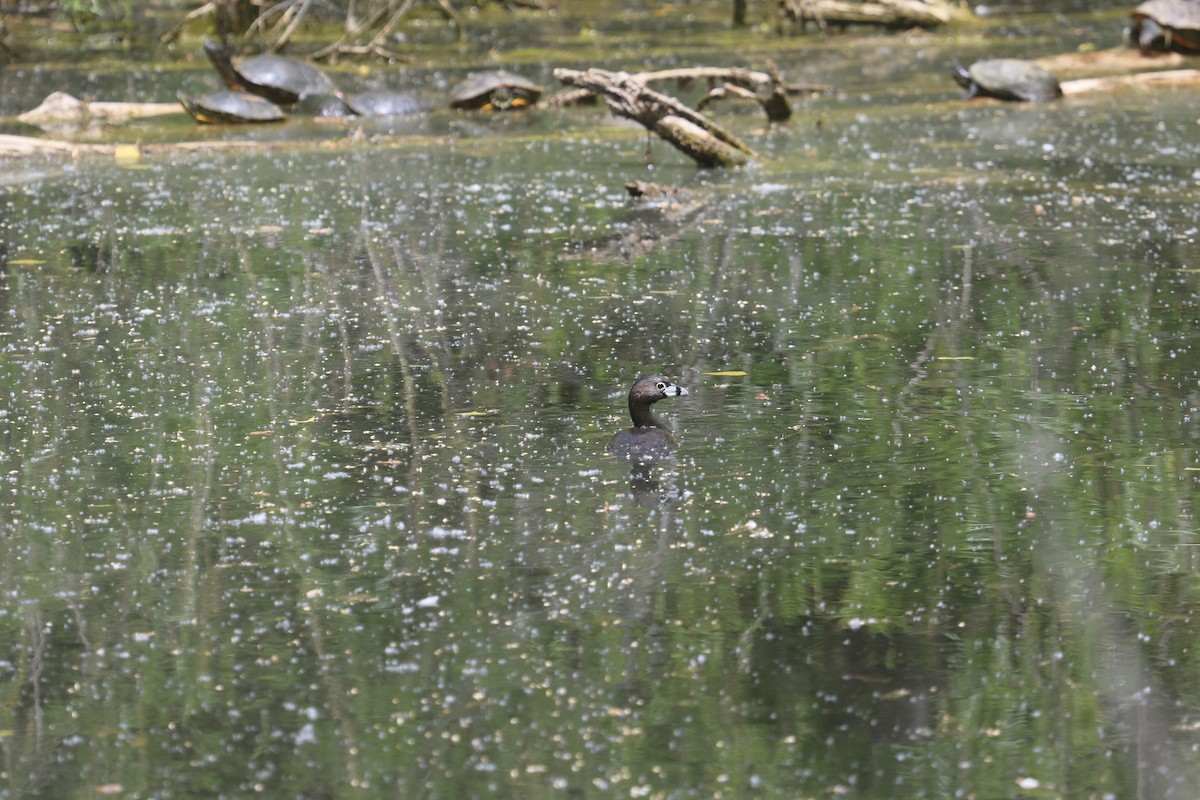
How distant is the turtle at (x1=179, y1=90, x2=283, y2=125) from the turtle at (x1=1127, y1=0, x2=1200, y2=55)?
10741mm

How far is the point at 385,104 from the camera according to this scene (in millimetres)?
17375

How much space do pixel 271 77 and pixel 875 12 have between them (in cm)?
1034

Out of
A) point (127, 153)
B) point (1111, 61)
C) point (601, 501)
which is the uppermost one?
point (1111, 61)

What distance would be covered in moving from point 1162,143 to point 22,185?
9.65 meters

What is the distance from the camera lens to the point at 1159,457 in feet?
20.1

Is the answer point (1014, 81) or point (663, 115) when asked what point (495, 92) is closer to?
point (663, 115)

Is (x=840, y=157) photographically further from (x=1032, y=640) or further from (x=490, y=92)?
(x=1032, y=640)

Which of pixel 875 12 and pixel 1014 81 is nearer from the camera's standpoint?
pixel 1014 81

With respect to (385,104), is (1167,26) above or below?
above

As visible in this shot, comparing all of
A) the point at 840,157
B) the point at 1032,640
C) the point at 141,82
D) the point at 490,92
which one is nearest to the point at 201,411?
the point at 1032,640

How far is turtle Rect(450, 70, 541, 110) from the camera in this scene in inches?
690

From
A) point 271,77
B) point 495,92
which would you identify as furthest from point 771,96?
point 271,77

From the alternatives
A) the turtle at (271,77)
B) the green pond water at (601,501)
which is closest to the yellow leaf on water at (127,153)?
the green pond water at (601,501)

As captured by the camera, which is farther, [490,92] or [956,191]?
[490,92]
